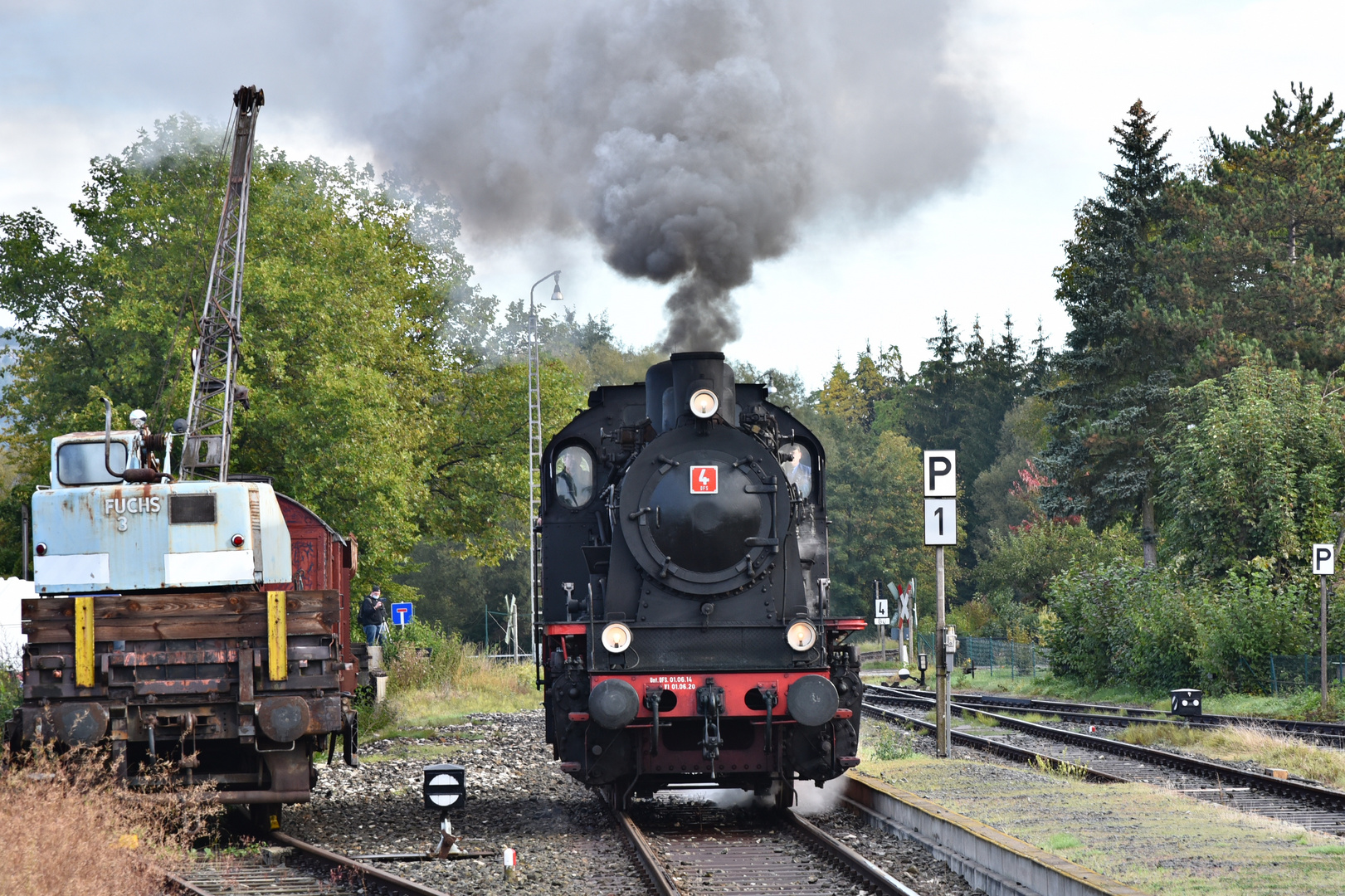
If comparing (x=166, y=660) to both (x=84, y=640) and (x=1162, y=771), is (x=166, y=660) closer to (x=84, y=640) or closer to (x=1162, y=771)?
(x=84, y=640)

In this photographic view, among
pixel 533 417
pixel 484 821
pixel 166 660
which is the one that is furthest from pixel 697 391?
pixel 533 417

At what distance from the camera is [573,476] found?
490 inches

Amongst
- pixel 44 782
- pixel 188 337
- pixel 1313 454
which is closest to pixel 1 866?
pixel 44 782

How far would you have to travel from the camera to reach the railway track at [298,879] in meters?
8.61

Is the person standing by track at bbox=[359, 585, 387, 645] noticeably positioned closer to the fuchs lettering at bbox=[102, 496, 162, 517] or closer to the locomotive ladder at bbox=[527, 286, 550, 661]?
the locomotive ladder at bbox=[527, 286, 550, 661]

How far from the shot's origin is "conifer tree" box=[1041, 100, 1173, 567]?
1671 inches

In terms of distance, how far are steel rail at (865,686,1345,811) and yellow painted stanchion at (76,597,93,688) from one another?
10.3 m

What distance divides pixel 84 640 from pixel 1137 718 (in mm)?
16068

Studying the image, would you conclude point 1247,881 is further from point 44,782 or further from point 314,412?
point 314,412

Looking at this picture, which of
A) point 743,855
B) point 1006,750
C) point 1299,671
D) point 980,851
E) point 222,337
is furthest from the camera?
point 222,337

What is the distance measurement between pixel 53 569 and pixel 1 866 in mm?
5180

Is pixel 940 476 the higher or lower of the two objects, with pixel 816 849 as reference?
higher

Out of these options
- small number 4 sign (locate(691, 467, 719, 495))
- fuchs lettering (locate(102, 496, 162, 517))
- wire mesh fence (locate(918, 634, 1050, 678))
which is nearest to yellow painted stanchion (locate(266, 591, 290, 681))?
fuchs lettering (locate(102, 496, 162, 517))

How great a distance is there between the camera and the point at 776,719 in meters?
10.8
